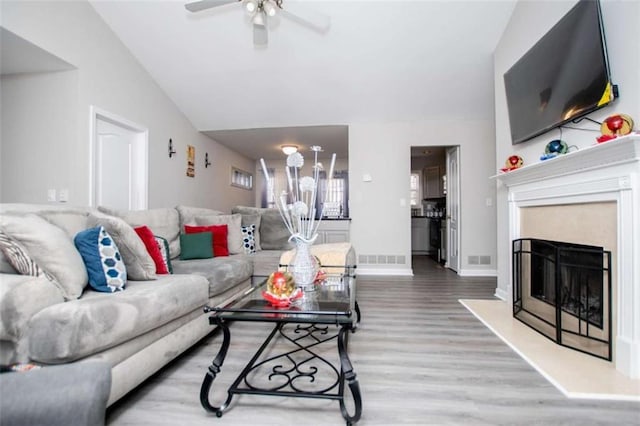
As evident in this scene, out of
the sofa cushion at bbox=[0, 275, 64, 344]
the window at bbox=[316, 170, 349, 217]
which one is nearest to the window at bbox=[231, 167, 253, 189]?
the window at bbox=[316, 170, 349, 217]

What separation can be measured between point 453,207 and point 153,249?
4.48 metres

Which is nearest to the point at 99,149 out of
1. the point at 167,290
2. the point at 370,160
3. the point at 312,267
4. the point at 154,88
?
the point at 154,88

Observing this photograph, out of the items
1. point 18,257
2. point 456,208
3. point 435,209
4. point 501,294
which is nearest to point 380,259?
point 456,208

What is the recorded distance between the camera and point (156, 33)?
338 cm

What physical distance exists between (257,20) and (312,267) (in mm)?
2157

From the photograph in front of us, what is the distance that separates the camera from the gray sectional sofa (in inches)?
46.7

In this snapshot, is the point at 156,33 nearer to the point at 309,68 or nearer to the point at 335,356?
the point at 309,68

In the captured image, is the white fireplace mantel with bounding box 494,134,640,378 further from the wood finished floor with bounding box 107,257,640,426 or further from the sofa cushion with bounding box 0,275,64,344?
the sofa cushion with bounding box 0,275,64,344

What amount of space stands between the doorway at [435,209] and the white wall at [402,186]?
0.69 ft

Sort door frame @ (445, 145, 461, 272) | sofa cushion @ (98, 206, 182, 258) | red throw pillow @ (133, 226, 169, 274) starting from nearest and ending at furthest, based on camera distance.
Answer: red throw pillow @ (133, 226, 169, 274) < sofa cushion @ (98, 206, 182, 258) < door frame @ (445, 145, 461, 272)

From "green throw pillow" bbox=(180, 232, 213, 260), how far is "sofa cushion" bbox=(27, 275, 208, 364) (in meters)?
1.24

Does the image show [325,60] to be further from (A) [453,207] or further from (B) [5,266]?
(B) [5,266]

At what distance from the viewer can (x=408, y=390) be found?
153cm

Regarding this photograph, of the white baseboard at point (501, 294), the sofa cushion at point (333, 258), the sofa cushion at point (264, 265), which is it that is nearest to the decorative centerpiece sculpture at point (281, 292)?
the sofa cushion at point (333, 258)
